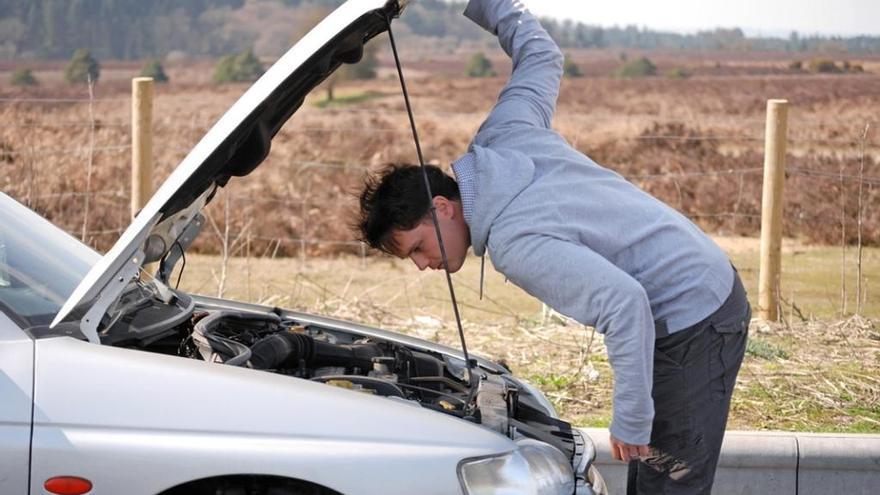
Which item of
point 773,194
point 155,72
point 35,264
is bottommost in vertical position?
point 773,194

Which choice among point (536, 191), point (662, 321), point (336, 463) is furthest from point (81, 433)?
point (662, 321)

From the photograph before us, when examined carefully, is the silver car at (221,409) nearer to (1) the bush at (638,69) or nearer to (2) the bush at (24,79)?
(2) the bush at (24,79)

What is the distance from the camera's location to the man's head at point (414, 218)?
3668mm

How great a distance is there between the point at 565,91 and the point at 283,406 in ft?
114

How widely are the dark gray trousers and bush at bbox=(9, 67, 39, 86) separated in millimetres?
39381

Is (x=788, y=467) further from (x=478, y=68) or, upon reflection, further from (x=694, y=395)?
(x=478, y=68)

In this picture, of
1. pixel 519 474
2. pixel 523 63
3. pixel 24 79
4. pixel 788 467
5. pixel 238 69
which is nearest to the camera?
pixel 519 474

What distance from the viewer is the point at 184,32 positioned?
61.8 metres

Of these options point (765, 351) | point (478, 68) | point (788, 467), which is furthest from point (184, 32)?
point (788, 467)

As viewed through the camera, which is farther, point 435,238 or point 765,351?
point 765,351

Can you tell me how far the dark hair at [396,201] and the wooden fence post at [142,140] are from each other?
196 inches

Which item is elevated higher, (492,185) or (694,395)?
(492,185)

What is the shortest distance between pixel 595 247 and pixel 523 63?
3.19 feet

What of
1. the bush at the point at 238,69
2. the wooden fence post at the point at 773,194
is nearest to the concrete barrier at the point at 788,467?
the wooden fence post at the point at 773,194
